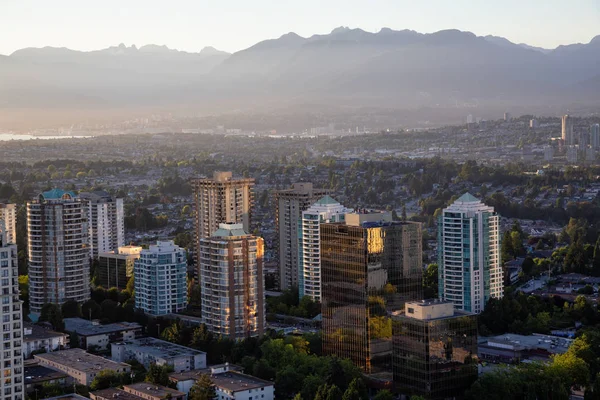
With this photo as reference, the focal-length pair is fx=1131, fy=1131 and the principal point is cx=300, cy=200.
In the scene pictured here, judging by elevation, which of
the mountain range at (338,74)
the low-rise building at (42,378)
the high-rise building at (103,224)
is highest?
the mountain range at (338,74)

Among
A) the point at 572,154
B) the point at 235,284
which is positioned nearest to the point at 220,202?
the point at 235,284

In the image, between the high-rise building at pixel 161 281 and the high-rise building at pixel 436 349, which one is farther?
the high-rise building at pixel 161 281

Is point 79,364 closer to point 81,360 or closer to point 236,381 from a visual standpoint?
point 81,360

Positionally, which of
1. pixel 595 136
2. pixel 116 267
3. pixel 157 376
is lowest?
pixel 157 376

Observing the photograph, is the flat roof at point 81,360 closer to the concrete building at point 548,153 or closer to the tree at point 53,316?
the tree at point 53,316

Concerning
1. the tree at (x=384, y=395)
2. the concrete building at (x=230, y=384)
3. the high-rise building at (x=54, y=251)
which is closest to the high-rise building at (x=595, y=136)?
the high-rise building at (x=54, y=251)

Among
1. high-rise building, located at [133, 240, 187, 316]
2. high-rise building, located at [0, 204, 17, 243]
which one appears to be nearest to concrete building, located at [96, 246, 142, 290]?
high-rise building, located at [0, 204, 17, 243]
